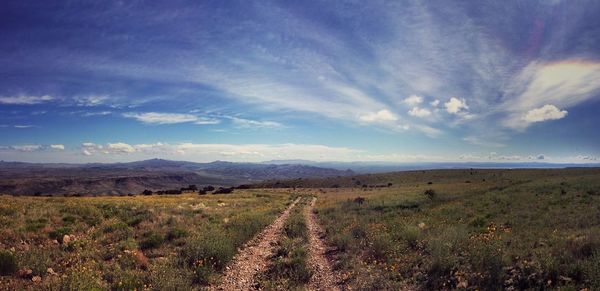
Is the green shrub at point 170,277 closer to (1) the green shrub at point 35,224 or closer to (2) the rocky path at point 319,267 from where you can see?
(2) the rocky path at point 319,267

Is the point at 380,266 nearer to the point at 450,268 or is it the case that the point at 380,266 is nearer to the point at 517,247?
the point at 450,268

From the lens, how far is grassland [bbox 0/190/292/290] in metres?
9.63

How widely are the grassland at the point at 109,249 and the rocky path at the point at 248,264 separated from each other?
421mm

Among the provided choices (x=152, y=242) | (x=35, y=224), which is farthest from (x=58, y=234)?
(x=152, y=242)

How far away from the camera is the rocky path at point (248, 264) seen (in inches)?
421

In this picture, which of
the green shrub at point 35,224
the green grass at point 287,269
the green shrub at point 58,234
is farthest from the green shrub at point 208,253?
the green shrub at point 35,224

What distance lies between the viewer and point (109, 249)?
42.2ft

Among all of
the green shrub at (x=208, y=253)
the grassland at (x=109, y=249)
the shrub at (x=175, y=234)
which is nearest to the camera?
the grassland at (x=109, y=249)

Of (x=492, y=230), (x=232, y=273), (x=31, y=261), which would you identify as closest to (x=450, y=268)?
(x=492, y=230)

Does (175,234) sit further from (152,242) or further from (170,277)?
(170,277)

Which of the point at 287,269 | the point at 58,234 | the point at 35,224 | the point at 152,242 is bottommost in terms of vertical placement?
the point at 287,269

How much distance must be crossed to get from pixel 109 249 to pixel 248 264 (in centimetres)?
554

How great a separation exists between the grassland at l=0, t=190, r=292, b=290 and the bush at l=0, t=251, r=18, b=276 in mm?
23

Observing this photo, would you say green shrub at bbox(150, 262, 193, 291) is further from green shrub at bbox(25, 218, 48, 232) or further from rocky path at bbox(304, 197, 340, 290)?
green shrub at bbox(25, 218, 48, 232)
